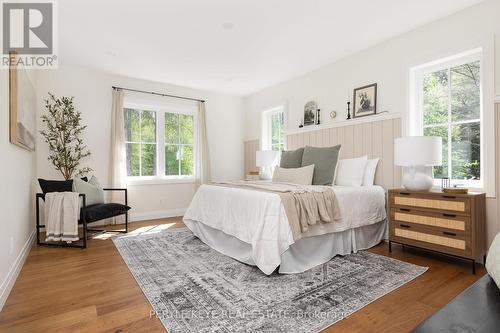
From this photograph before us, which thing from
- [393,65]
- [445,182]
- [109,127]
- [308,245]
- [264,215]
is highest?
[393,65]

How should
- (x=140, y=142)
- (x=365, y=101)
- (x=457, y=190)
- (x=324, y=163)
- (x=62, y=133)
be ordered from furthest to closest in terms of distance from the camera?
(x=140, y=142) → (x=62, y=133) → (x=365, y=101) → (x=324, y=163) → (x=457, y=190)

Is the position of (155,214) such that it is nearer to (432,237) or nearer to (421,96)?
(432,237)

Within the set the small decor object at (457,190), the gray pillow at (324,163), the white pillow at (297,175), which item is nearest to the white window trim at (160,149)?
the white pillow at (297,175)

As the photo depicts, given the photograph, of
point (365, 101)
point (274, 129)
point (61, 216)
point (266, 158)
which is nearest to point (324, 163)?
point (365, 101)

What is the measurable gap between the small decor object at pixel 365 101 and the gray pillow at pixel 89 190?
3746 millimetres

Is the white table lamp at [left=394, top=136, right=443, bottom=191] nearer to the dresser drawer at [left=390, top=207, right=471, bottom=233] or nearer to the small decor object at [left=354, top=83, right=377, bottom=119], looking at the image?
the dresser drawer at [left=390, top=207, right=471, bottom=233]

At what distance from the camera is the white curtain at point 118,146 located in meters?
4.50

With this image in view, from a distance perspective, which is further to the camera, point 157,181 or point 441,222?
point 157,181

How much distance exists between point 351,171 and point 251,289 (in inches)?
83.3

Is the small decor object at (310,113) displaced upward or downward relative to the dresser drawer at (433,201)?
upward

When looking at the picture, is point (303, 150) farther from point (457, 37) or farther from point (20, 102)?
point (20, 102)

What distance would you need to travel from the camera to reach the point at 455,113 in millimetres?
2938

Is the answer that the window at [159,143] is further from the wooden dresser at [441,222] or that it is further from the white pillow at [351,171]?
the wooden dresser at [441,222]

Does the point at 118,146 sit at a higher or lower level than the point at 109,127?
lower
